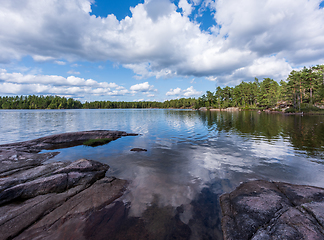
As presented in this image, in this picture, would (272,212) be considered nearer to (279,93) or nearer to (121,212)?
(121,212)

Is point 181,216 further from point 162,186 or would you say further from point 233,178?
point 233,178

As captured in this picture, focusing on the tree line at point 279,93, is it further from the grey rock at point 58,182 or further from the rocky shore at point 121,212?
Result: the grey rock at point 58,182

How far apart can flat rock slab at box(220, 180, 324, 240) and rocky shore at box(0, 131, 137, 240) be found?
631 centimetres

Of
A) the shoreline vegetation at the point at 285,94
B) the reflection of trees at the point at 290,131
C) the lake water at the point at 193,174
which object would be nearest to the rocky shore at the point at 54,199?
the lake water at the point at 193,174

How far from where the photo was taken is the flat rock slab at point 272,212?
16.1ft

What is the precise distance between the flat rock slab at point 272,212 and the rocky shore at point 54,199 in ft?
20.7

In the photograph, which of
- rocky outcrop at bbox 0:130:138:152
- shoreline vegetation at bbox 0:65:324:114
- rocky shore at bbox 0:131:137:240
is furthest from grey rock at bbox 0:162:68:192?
shoreline vegetation at bbox 0:65:324:114

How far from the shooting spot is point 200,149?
18.2m

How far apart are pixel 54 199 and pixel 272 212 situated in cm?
1087

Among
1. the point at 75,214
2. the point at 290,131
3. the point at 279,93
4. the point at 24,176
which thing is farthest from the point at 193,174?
the point at 279,93

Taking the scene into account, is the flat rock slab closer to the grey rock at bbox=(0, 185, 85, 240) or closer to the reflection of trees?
the grey rock at bbox=(0, 185, 85, 240)

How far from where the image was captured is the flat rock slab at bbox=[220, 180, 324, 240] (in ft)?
16.1

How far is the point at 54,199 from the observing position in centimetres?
791

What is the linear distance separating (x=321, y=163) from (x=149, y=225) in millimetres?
16322
